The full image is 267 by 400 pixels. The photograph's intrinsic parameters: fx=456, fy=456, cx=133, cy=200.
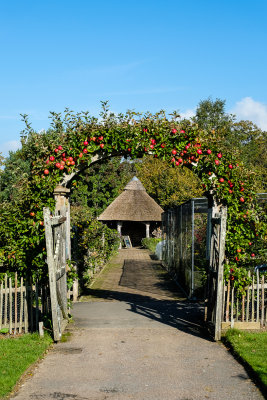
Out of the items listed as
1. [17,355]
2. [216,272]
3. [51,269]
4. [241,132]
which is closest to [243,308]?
[216,272]

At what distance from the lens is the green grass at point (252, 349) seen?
6234mm

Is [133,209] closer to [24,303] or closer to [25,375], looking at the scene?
[24,303]

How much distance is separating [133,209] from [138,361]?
101 ft

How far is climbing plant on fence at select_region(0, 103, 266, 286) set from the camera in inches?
356

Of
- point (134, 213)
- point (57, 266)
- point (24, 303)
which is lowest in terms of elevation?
point (24, 303)

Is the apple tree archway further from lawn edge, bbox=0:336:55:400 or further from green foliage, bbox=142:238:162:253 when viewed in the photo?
green foliage, bbox=142:238:162:253

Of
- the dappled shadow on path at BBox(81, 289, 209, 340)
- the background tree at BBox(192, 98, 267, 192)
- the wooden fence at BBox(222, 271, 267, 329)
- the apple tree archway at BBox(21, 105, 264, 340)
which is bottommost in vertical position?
the dappled shadow on path at BBox(81, 289, 209, 340)

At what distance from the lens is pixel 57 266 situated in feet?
28.2

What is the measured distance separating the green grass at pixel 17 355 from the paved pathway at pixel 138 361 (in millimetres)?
182

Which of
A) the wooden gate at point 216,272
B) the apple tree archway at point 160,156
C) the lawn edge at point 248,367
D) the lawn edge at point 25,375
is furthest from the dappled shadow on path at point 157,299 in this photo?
the lawn edge at point 25,375

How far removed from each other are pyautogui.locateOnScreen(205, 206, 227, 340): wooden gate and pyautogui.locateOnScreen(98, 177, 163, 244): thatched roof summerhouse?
27.5 metres

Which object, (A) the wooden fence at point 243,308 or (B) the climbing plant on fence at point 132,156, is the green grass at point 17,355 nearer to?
(B) the climbing plant on fence at point 132,156

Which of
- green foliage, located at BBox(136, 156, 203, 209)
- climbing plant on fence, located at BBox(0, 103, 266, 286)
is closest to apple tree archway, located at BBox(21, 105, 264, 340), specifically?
climbing plant on fence, located at BBox(0, 103, 266, 286)

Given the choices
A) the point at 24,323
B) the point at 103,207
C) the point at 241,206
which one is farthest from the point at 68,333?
the point at 103,207
